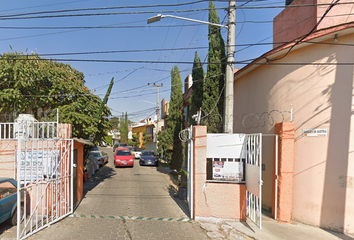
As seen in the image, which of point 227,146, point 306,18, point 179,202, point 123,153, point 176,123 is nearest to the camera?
point 227,146

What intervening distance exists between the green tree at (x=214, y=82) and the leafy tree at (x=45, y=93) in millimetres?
5387

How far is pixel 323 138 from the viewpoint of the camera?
6953mm

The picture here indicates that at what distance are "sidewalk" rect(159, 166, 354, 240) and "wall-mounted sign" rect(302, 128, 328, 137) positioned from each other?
2773 mm

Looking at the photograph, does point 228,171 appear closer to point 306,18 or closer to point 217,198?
point 217,198

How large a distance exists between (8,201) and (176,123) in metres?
14.9

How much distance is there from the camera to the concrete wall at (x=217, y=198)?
22.7ft

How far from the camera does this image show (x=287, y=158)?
7.29 m

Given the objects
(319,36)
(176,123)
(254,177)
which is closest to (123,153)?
(176,123)

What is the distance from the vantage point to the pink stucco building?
657 centimetres

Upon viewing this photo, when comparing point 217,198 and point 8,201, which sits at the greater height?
point 8,201

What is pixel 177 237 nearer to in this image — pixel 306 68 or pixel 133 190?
pixel 133 190

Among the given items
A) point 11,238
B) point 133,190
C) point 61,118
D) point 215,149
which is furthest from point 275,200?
point 61,118

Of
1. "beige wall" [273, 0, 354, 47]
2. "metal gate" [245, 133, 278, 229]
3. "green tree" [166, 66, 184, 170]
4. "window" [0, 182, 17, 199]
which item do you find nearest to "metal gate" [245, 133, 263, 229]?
"metal gate" [245, 133, 278, 229]

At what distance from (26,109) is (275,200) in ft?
38.5
